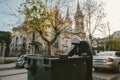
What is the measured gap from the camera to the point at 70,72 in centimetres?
521

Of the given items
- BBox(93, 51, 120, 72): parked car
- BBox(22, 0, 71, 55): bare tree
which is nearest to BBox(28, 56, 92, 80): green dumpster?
BBox(93, 51, 120, 72): parked car

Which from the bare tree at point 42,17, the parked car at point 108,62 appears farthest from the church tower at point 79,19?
the parked car at point 108,62

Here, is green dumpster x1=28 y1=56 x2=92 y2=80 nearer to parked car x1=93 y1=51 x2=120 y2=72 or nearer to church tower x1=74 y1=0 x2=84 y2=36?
parked car x1=93 y1=51 x2=120 y2=72

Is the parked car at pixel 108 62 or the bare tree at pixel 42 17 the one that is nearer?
the parked car at pixel 108 62

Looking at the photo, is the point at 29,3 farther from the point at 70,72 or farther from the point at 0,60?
the point at 70,72

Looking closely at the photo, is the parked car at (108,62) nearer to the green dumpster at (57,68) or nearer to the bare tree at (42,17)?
the green dumpster at (57,68)

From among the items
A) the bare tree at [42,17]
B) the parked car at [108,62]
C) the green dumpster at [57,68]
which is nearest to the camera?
the green dumpster at [57,68]

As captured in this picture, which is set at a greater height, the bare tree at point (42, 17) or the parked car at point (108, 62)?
the bare tree at point (42, 17)

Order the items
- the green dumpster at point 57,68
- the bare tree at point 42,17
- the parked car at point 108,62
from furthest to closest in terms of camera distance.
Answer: the bare tree at point 42,17, the parked car at point 108,62, the green dumpster at point 57,68

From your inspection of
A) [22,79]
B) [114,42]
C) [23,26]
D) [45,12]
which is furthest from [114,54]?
[114,42]

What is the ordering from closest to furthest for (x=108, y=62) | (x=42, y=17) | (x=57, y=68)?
1. (x=57, y=68)
2. (x=108, y=62)
3. (x=42, y=17)

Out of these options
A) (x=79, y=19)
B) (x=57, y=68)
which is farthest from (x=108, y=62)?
(x=79, y=19)

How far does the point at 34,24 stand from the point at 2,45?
20.1ft

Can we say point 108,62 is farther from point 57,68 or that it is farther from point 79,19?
point 79,19
